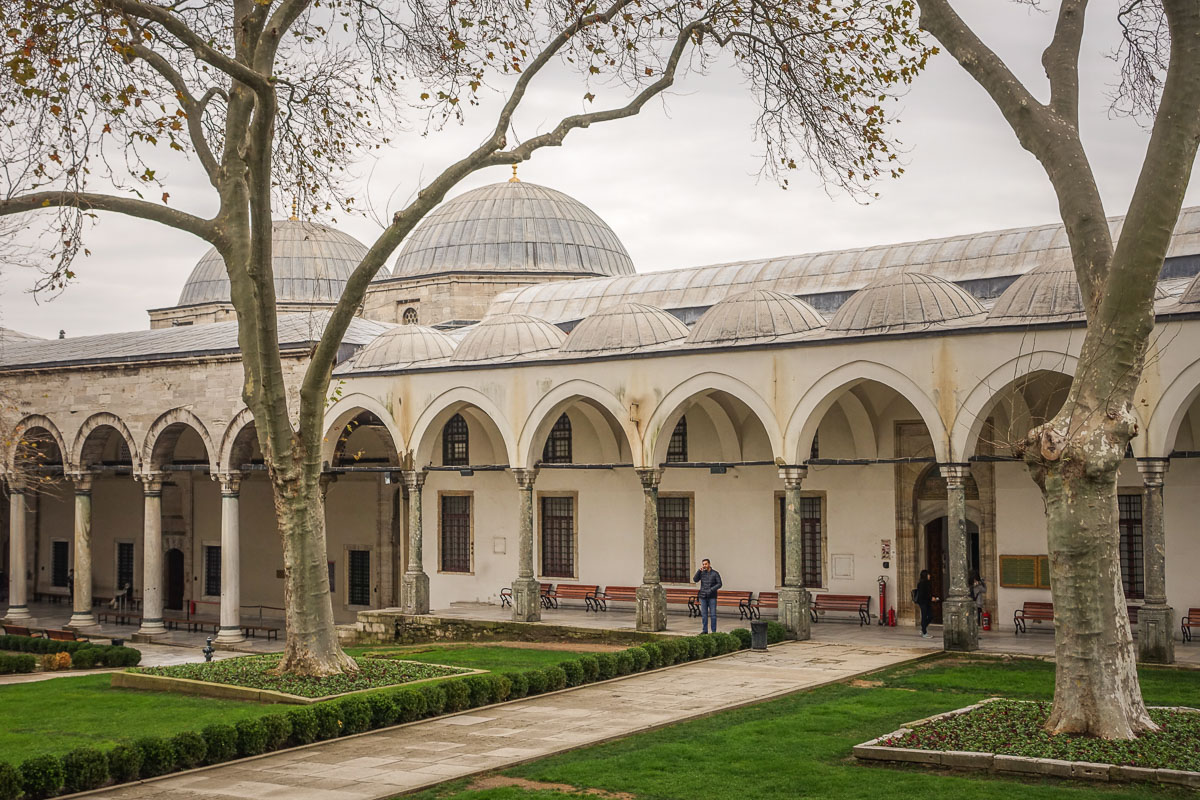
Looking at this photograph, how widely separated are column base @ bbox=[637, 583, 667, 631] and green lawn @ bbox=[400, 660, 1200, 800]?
17.0 feet

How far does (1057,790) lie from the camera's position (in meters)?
8.02

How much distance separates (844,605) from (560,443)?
6290 millimetres

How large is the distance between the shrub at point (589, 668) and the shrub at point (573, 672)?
0.07 m

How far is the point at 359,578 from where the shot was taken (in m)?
26.1

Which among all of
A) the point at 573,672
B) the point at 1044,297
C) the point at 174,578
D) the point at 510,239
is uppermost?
the point at 510,239

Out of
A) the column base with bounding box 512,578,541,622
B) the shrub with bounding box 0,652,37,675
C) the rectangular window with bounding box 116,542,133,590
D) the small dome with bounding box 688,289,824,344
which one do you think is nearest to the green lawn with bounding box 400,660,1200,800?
the small dome with bounding box 688,289,824,344

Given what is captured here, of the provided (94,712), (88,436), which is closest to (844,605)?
(94,712)

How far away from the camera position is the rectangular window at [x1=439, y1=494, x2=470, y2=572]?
2391cm

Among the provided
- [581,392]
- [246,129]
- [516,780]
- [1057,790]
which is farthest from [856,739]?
[581,392]

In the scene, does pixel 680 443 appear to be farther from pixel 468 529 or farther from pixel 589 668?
pixel 589 668

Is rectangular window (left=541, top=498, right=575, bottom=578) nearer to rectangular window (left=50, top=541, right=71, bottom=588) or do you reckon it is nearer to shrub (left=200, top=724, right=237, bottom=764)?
shrub (left=200, top=724, right=237, bottom=764)

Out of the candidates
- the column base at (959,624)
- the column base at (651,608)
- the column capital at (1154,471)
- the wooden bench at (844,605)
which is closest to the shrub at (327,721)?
the column base at (651,608)

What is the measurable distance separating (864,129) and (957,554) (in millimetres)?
6104

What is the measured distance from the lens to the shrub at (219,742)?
9.77m
